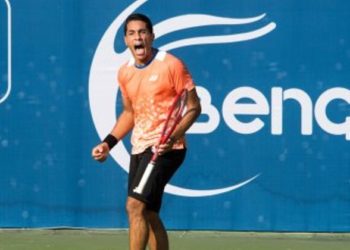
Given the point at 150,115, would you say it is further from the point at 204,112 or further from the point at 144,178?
the point at 204,112

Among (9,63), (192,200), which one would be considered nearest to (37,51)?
(9,63)

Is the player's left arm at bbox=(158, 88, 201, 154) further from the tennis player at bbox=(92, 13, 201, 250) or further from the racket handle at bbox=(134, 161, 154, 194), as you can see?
the racket handle at bbox=(134, 161, 154, 194)

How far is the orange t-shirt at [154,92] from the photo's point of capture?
6.64 m

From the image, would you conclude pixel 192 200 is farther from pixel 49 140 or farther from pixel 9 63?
pixel 9 63

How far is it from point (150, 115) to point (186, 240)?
2.09m

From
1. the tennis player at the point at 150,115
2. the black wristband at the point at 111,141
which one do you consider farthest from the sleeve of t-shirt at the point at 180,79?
the black wristband at the point at 111,141

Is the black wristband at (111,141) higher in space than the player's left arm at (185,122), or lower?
lower

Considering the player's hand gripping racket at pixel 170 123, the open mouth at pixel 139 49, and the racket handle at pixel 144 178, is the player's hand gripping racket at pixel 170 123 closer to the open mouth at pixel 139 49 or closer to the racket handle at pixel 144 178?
the racket handle at pixel 144 178

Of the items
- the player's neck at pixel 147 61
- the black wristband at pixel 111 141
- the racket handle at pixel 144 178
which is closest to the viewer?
the racket handle at pixel 144 178

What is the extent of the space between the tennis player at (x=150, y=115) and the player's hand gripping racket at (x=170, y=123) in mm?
24

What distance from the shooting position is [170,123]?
661 centimetres

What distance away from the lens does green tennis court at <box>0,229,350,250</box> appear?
8.24 metres

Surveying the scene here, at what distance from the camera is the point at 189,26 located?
28.2ft

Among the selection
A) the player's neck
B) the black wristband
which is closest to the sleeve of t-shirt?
the player's neck
